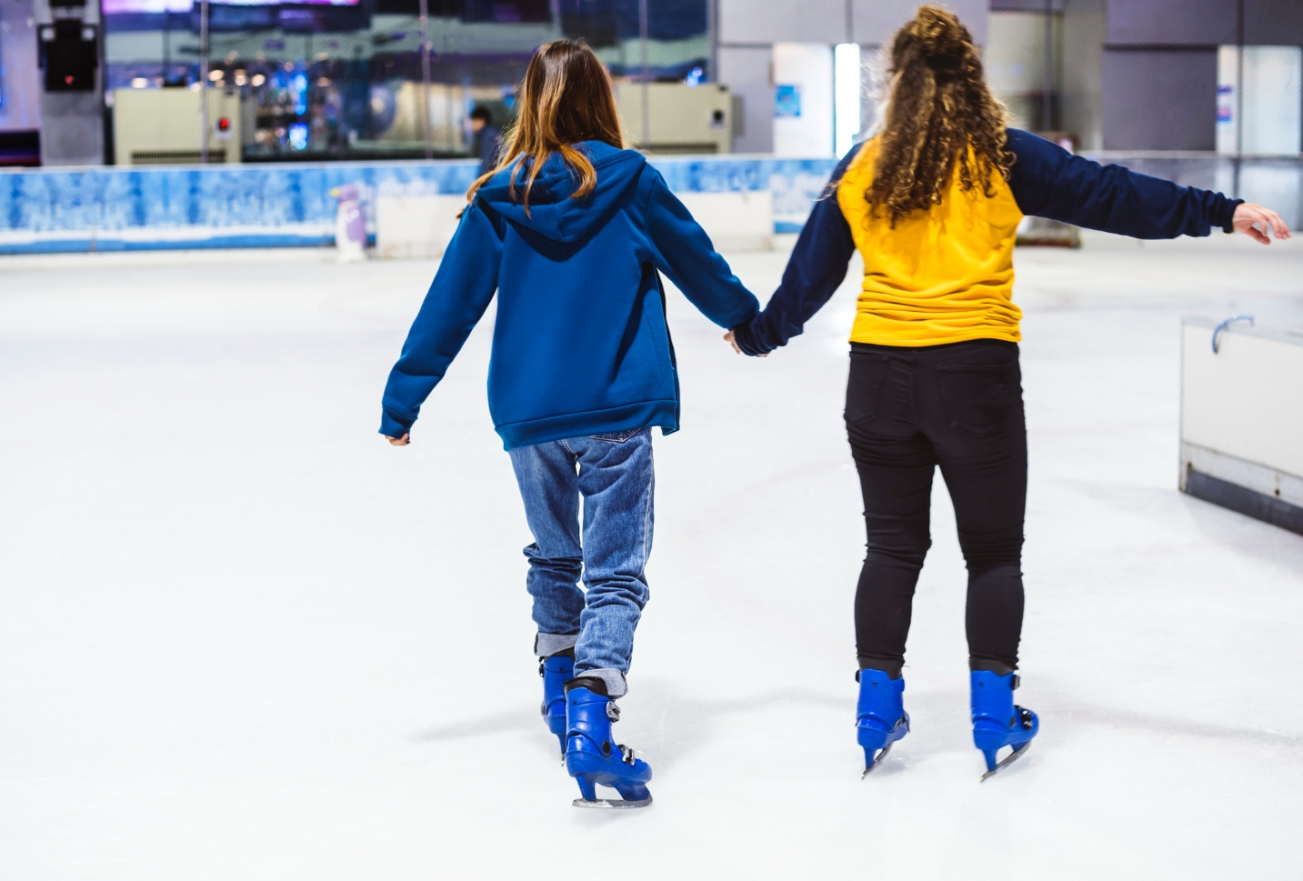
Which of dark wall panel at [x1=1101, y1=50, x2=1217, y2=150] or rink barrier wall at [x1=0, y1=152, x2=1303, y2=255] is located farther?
dark wall panel at [x1=1101, y1=50, x2=1217, y2=150]

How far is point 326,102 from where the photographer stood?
20.2 meters

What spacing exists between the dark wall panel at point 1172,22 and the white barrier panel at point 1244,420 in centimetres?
1849

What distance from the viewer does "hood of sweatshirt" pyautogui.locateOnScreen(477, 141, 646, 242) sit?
7.73 ft

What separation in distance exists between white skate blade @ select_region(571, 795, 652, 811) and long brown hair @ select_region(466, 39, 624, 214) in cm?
105

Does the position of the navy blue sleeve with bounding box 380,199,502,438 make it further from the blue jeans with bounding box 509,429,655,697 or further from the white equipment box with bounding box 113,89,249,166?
the white equipment box with bounding box 113,89,249,166

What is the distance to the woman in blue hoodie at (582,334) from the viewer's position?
238 cm

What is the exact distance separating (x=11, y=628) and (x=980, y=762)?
8.13 feet

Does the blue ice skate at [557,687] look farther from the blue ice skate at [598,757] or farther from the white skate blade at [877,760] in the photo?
the white skate blade at [877,760]

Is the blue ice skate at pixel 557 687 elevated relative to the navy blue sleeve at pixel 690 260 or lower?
lower

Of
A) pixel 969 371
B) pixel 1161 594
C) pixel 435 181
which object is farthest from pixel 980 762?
pixel 435 181

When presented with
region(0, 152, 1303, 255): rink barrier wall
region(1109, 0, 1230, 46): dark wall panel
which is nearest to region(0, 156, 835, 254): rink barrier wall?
region(0, 152, 1303, 255): rink barrier wall

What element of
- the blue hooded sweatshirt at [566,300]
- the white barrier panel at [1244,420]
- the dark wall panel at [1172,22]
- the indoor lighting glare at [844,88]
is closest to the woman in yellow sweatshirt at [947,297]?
the blue hooded sweatshirt at [566,300]

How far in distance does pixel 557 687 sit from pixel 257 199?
14.4 m

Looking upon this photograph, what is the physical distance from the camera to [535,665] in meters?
3.23
